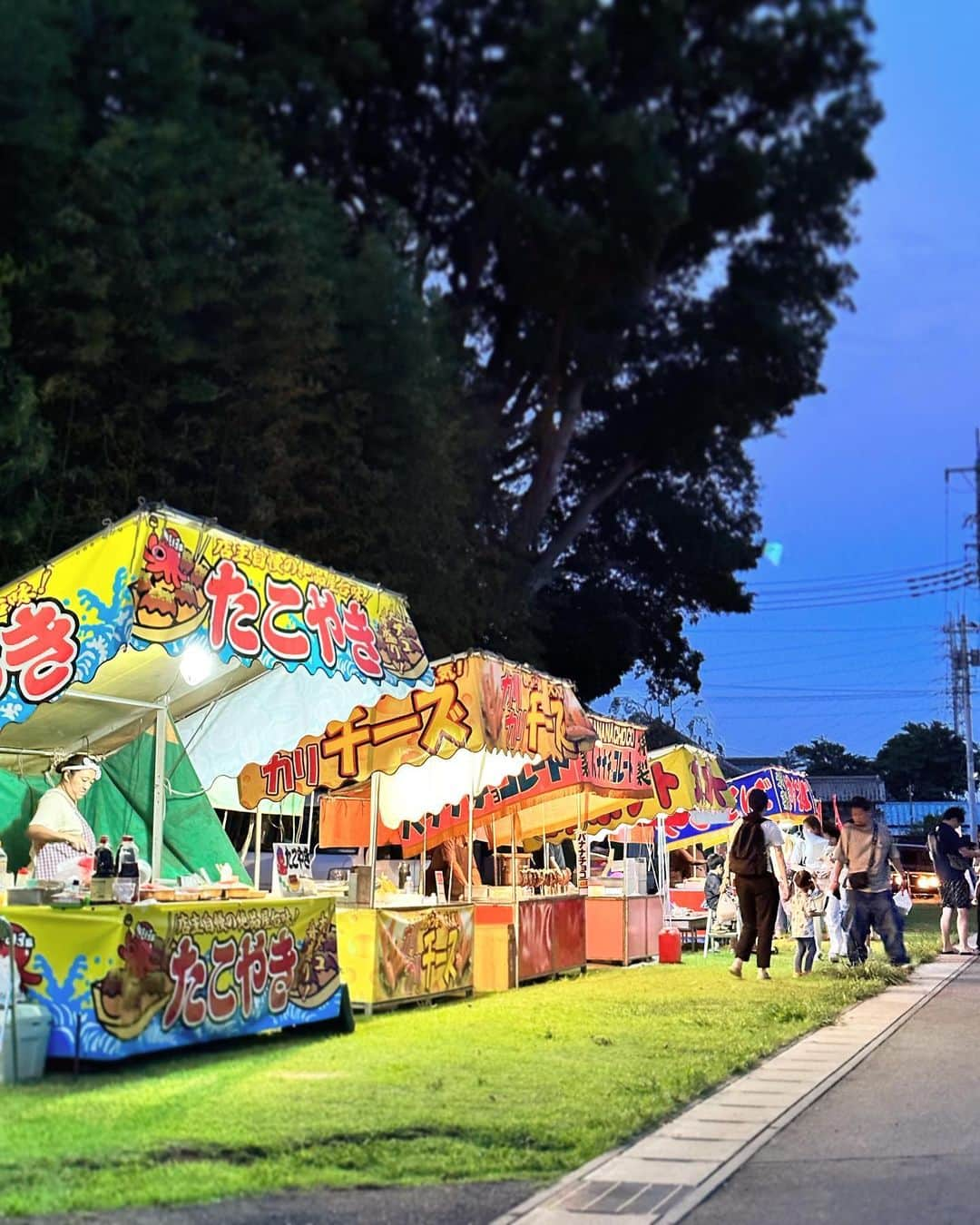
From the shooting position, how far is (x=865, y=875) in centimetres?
1497

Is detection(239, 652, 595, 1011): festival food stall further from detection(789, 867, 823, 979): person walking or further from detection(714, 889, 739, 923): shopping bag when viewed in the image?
detection(714, 889, 739, 923): shopping bag

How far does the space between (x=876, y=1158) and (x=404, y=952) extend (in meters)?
6.14

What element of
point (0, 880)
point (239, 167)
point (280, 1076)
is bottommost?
point (280, 1076)

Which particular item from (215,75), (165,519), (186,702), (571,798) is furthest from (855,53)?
(165,519)

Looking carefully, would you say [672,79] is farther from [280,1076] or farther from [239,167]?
[280,1076]

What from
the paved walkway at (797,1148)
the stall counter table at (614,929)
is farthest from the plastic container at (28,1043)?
the stall counter table at (614,929)

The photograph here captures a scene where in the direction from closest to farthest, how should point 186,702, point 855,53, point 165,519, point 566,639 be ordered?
point 165,519, point 186,702, point 855,53, point 566,639

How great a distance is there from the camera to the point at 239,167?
19.0 metres

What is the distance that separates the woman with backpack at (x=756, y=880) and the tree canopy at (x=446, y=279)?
8045 millimetres

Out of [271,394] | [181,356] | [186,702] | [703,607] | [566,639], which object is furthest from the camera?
[703,607]

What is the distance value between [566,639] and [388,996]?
23.3 m

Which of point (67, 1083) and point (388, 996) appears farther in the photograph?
point (388, 996)

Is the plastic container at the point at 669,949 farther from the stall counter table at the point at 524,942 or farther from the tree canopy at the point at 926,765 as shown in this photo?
the tree canopy at the point at 926,765

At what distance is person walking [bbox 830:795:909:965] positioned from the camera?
1500cm
